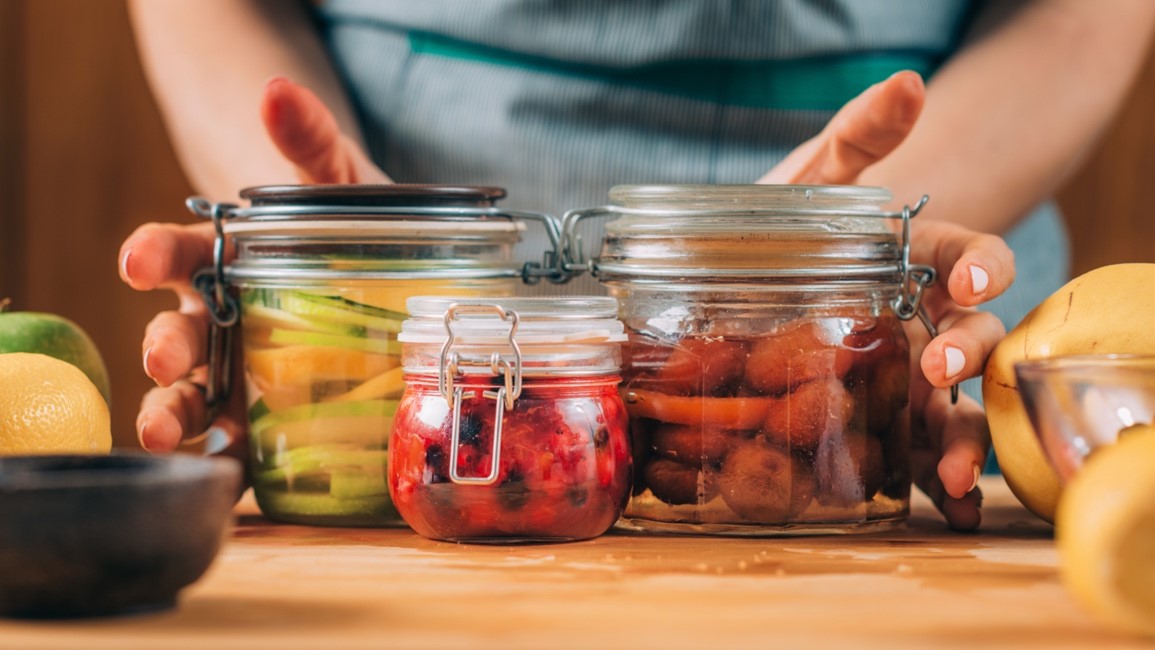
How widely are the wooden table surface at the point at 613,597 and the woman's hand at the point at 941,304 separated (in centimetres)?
5

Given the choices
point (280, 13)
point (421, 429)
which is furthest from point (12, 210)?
point (421, 429)

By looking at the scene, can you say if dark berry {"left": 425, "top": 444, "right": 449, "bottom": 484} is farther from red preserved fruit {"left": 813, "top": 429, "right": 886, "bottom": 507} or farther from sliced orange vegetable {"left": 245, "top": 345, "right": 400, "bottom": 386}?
red preserved fruit {"left": 813, "top": 429, "right": 886, "bottom": 507}

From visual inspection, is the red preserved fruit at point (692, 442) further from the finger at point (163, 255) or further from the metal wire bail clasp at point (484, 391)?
the finger at point (163, 255)

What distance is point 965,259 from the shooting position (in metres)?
0.72

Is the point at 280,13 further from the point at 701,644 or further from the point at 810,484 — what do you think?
the point at 701,644

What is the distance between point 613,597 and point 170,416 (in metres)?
0.35

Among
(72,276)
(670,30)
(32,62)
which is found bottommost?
(72,276)

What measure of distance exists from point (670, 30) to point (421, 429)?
0.56 metres

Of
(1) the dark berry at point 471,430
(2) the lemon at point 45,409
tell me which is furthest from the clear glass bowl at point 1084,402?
(2) the lemon at point 45,409

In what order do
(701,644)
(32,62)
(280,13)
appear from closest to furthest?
(701,644), (280,13), (32,62)

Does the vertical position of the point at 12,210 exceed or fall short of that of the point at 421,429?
it exceeds it

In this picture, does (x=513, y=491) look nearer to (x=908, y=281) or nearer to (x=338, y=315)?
(x=338, y=315)

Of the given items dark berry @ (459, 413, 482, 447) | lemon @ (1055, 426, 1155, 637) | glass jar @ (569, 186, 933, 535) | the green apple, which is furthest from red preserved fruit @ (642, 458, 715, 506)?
the green apple

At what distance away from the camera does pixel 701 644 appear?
1.53 ft
